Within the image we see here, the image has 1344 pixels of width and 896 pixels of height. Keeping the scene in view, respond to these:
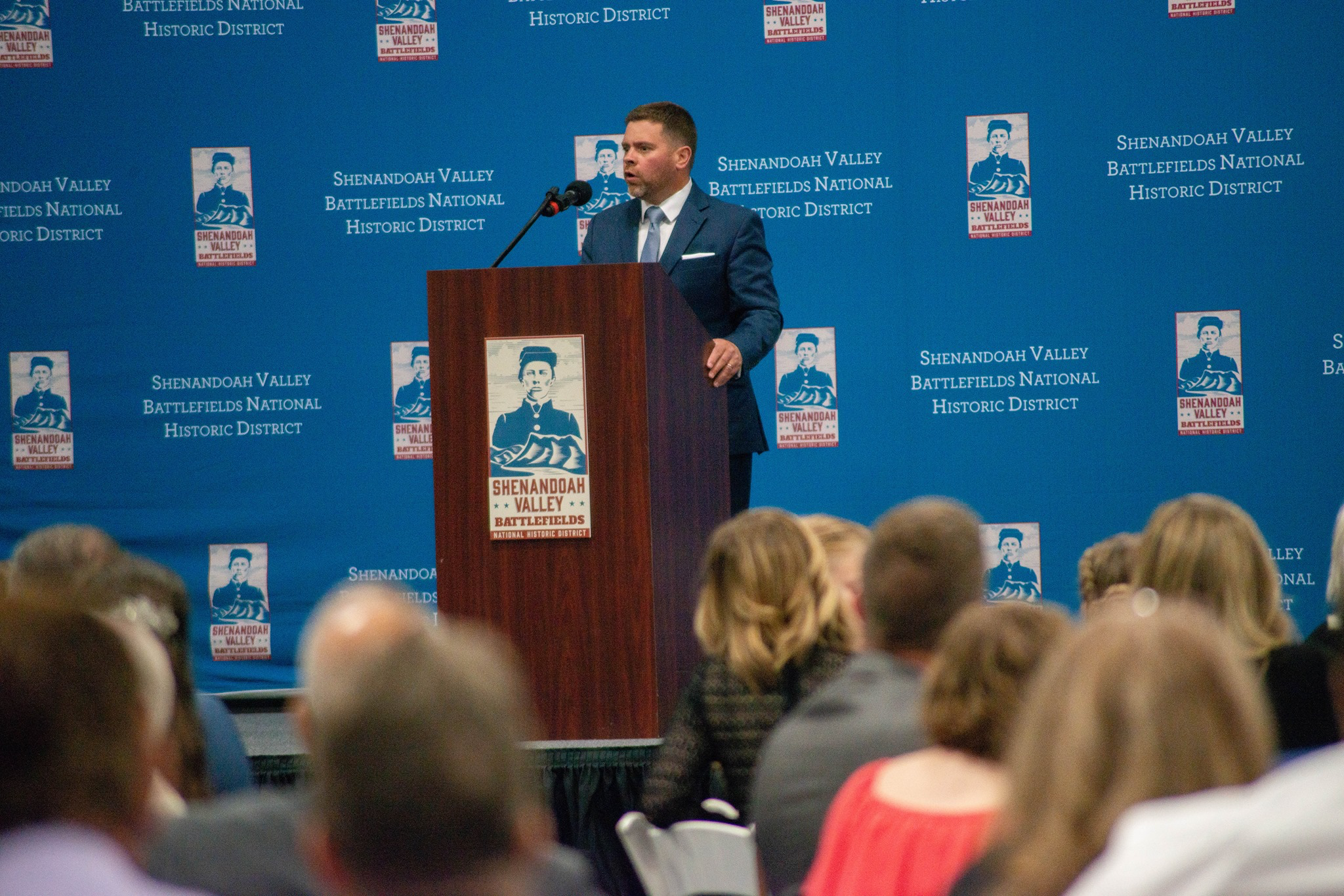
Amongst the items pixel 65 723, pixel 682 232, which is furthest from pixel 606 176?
pixel 65 723

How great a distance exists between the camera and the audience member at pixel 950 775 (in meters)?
1.61

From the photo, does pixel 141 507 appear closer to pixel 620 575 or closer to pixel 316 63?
pixel 316 63

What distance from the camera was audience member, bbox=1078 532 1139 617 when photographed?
3.16 metres

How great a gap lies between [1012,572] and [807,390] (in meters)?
1.12

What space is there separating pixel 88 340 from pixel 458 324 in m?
3.39

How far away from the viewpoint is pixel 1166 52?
5539 mm

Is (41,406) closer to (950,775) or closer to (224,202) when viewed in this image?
(224,202)

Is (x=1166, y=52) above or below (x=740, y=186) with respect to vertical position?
above

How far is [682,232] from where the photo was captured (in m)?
3.93

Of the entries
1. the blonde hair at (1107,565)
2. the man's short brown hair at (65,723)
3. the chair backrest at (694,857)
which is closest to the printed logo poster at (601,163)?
the blonde hair at (1107,565)

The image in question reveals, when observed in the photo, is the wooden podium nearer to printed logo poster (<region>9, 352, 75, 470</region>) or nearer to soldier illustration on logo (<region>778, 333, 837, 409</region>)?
soldier illustration on logo (<region>778, 333, 837, 409</region>)

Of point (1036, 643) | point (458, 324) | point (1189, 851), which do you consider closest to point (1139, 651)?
point (1189, 851)

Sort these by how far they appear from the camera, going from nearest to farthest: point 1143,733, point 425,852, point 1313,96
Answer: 1. point 425,852
2. point 1143,733
3. point 1313,96

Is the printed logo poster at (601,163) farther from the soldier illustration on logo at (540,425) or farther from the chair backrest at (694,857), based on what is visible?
the chair backrest at (694,857)
